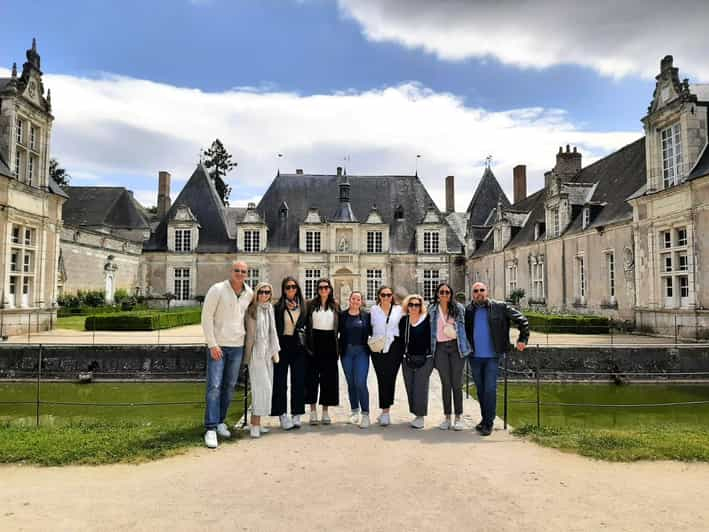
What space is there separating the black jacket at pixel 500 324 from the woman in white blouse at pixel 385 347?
0.85m

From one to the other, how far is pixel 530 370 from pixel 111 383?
32.5 feet

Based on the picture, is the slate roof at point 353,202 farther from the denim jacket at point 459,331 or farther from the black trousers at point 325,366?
the denim jacket at point 459,331

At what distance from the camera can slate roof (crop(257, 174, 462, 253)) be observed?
30094 mm

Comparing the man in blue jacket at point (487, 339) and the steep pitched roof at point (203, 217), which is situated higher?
the steep pitched roof at point (203, 217)

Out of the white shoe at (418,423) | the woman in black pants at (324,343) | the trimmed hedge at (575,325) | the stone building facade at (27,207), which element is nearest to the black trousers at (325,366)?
the woman in black pants at (324,343)

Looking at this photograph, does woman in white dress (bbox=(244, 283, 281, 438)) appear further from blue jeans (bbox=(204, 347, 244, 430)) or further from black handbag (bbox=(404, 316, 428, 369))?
black handbag (bbox=(404, 316, 428, 369))

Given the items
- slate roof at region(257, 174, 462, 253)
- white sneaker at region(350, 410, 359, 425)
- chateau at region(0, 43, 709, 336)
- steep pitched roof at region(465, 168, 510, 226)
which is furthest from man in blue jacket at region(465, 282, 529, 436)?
steep pitched roof at region(465, 168, 510, 226)

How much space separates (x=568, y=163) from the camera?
2470 cm

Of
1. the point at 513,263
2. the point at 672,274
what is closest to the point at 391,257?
the point at 513,263

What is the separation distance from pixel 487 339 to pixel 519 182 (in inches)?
1198

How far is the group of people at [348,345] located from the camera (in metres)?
5.22

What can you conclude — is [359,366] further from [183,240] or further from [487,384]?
[183,240]

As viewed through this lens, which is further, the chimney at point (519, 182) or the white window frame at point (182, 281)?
the chimney at point (519, 182)

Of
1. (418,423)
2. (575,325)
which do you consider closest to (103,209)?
(575,325)
